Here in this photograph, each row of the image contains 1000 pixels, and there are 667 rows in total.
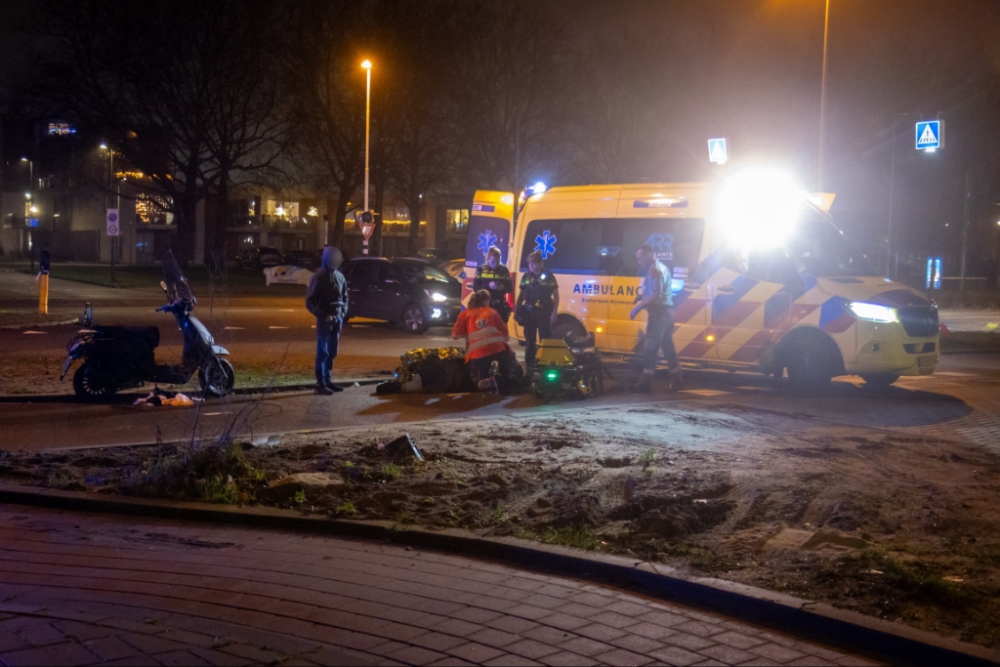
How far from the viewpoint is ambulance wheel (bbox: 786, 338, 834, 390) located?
13.6 metres

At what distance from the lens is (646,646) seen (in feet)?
15.3

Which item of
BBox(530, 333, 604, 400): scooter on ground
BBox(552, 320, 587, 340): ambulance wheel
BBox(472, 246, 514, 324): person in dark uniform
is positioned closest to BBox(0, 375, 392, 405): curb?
BBox(530, 333, 604, 400): scooter on ground

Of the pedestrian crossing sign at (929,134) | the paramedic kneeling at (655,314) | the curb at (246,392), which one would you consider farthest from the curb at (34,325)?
the pedestrian crossing sign at (929,134)

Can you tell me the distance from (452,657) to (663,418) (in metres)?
6.65

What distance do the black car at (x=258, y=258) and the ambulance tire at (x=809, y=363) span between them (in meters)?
55.7

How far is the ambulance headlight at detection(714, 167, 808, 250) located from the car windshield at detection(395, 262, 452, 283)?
9.62m

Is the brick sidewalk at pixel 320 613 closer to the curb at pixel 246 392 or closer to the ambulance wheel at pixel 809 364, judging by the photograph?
the curb at pixel 246 392

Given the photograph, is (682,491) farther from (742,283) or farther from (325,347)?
Answer: (742,283)

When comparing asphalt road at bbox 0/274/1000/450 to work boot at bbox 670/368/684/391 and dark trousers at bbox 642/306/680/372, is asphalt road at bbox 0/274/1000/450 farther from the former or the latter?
dark trousers at bbox 642/306/680/372

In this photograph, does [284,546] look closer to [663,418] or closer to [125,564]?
[125,564]

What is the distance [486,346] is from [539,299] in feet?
7.40

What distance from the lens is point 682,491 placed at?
7.12 metres

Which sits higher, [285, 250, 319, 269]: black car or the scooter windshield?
[285, 250, 319, 269]: black car

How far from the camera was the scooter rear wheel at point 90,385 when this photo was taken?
11984mm
